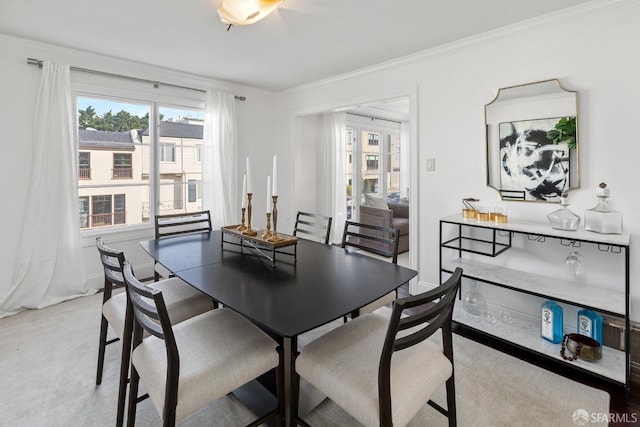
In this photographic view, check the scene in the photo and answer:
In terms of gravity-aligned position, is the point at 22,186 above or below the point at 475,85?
below

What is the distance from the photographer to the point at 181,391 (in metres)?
1.23

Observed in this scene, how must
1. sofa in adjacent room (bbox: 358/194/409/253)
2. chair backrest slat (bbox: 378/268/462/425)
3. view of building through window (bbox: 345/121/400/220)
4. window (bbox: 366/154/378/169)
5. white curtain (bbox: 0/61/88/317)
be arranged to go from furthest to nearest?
window (bbox: 366/154/378/169) → view of building through window (bbox: 345/121/400/220) → sofa in adjacent room (bbox: 358/194/409/253) → white curtain (bbox: 0/61/88/317) → chair backrest slat (bbox: 378/268/462/425)

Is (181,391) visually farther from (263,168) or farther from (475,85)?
(263,168)

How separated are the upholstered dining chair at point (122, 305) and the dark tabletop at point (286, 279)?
0.21m

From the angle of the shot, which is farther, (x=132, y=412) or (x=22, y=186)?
(x=22, y=186)

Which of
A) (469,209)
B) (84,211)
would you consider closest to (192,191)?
(84,211)

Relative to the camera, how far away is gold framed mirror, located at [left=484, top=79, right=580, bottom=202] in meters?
2.40

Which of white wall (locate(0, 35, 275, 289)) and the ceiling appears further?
white wall (locate(0, 35, 275, 289))

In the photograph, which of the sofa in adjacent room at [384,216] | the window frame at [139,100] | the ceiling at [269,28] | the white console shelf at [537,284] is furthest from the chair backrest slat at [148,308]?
the sofa in adjacent room at [384,216]

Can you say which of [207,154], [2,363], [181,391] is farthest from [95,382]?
[207,154]

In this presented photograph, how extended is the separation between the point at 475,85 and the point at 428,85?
1.47 ft

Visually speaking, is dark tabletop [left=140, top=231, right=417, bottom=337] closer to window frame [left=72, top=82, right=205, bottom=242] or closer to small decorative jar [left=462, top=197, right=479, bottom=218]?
small decorative jar [left=462, top=197, right=479, bottom=218]

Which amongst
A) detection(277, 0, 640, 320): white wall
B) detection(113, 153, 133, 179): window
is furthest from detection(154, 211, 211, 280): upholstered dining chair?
detection(277, 0, 640, 320): white wall

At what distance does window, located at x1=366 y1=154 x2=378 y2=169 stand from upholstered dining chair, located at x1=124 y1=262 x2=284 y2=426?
16.5ft
